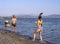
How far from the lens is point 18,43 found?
17.8 m

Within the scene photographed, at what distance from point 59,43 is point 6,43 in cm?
799

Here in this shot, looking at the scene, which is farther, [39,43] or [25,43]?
[39,43]

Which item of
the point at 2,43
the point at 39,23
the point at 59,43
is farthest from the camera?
the point at 59,43

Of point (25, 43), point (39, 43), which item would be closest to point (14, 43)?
point (25, 43)

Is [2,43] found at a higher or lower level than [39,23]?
lower

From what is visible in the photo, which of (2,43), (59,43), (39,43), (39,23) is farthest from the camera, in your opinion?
(59,43)

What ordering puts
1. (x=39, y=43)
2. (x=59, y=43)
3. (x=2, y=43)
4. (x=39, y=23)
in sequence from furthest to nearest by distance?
(x=59, y=43)
(x=39, y=43)
(x=39, y=23)
(x=2, y=43)

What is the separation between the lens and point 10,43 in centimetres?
1712

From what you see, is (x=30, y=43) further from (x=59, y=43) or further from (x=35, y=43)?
(x=59, y=43)

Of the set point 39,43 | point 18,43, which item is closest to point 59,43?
point 39,43

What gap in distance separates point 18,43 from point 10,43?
0.87 metres

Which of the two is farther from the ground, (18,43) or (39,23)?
(39,23)

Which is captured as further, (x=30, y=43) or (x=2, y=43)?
(x=30, y=43)

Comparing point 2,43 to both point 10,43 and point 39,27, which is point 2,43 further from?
point 39,27
